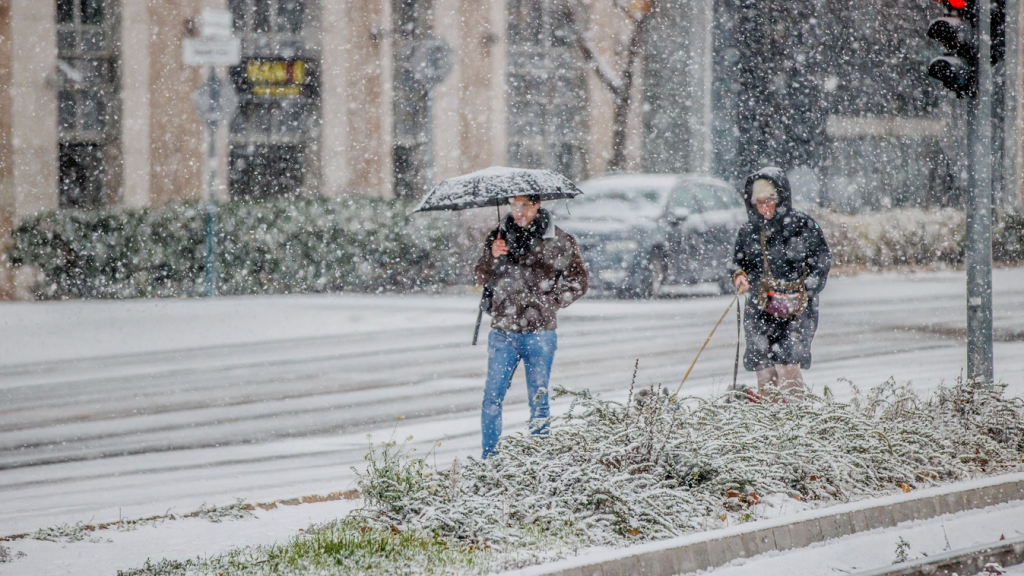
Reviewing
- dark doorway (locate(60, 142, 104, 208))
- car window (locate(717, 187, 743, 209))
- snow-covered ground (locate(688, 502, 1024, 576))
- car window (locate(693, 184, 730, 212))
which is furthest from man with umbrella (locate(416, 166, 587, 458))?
dark doorway (locate(60, 142, 104, 208))

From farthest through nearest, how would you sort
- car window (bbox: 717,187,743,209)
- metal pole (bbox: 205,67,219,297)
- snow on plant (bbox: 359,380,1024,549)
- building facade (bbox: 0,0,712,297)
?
building facade (bbox: 0,0,712,297) < car window (bbox: 717,187,743,209) < metal pole (bbox: 205,67,219,297) < snow on plant (bbox: 359,380,1024,549)

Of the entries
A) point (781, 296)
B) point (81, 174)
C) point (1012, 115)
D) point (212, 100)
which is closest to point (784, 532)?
point (781, 296)

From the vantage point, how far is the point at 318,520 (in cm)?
611

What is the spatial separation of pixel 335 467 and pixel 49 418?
119 inches

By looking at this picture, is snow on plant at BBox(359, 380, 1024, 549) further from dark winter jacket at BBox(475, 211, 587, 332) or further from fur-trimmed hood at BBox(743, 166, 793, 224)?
fur-trimmed hood at BBox(743, 166, 793, 224)

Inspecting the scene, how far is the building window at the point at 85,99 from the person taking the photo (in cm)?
2252

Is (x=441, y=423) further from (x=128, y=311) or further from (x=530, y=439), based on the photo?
(x=128, y=311)

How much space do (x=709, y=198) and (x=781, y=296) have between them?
436 inches

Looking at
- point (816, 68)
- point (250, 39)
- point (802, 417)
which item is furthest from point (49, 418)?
point (816, 68)

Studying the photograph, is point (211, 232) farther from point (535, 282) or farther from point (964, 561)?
point (964, 561)

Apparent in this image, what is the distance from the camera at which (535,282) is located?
7211 millimetres

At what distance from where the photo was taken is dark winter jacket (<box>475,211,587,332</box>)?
7.17 meters

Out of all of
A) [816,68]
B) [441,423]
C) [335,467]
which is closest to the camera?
[335,467]

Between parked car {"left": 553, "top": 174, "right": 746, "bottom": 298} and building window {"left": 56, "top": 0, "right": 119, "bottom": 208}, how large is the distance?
889 cm
